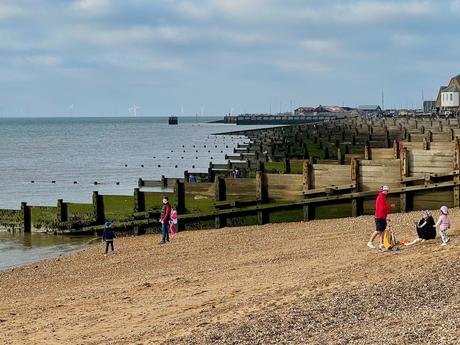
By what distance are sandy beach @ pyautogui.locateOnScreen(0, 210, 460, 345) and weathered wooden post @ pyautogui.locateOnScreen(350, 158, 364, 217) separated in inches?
43.0

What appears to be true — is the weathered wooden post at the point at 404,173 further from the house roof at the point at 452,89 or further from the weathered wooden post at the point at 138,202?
the house roof at the point at 452,89

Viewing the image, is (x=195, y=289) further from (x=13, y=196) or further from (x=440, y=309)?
(x=13, y=196)

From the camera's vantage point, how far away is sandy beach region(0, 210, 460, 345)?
1138 centimetres

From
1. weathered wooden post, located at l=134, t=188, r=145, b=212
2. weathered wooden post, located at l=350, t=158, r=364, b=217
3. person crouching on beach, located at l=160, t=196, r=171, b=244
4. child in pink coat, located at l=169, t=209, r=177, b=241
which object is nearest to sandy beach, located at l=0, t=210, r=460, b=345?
person crouching on beach, located at l=160, t=196, r=171, b=244

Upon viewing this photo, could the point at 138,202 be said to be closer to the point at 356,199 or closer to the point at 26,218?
the point at 26,218

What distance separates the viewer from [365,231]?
21734 mm

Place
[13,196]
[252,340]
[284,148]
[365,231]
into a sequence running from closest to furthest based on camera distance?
[252,340]
[365,231]
[13,196]
[284,148]

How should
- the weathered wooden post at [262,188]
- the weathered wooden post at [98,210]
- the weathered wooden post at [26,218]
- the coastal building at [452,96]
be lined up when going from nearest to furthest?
the weathered wooden post at [262,188] < the weathered wooden post at [98,210] < the weathered wooden post at [26,218] < the coastal building at [452,96]

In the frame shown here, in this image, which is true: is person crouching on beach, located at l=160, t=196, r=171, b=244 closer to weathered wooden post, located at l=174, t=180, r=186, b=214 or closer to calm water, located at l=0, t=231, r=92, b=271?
weathered wooden post, located at l=174, t=180, r=186, b=214

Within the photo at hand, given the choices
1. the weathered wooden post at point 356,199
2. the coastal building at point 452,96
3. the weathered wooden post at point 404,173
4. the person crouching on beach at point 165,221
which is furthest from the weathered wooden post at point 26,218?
the coastal building at point 452,96

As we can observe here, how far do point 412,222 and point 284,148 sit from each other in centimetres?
4005

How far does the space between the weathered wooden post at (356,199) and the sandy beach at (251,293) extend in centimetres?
109

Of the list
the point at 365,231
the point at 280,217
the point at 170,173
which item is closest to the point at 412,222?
the point at 365,231

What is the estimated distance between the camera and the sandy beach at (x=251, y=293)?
1138cm
